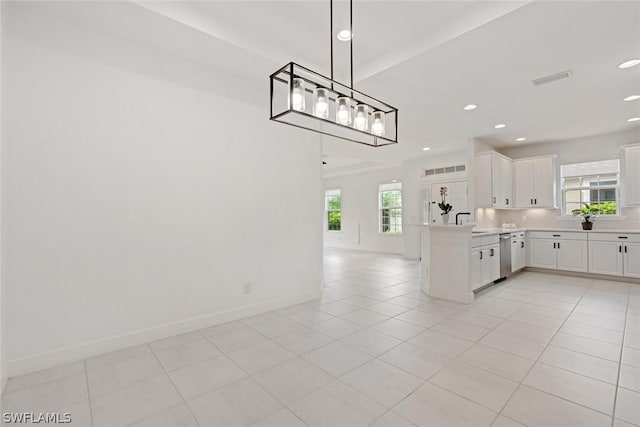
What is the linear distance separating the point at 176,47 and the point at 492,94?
4001 mm

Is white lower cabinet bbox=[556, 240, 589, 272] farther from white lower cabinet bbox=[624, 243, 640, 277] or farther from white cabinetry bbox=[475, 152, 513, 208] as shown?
white cabinetry bbox=[475, 152, 513, 208]

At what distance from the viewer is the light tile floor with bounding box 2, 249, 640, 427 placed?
179cm

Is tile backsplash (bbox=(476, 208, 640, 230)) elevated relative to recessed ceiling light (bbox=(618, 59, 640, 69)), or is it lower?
lower

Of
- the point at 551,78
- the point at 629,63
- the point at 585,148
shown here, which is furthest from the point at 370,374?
the point at 585,148

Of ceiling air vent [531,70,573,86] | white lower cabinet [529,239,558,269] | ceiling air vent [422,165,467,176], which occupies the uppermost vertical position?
ceiling air vent [531,70,573,86]

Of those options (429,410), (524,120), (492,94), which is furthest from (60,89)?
(524,120)

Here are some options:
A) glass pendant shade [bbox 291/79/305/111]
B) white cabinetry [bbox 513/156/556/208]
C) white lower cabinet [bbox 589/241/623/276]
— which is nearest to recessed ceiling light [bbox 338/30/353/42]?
glass pendant shade [bbox 291/79/305/111]

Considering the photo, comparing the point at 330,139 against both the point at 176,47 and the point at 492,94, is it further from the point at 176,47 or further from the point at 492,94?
the point at 176,47

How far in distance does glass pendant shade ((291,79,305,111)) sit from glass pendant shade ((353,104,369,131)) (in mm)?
513

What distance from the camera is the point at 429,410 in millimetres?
1819

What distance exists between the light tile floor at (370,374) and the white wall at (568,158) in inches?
123

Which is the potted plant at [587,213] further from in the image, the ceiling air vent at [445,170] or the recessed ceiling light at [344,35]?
the recessed ceiling light at [344,35]

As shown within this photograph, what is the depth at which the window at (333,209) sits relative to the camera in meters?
10.9

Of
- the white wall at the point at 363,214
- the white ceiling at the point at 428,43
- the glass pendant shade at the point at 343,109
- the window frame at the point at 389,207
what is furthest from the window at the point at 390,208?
the glass pendant shade at the point at 343,109
